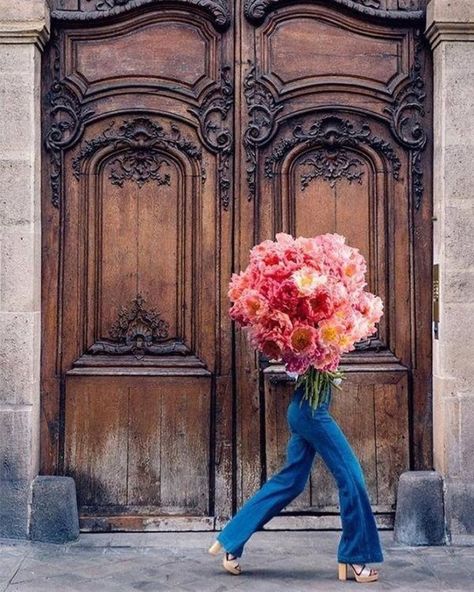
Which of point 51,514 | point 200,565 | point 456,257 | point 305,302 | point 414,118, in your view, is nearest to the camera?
point 305,302

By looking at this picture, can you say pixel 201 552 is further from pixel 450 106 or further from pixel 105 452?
pixel 450 106

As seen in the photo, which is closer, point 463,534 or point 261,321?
point 261,321

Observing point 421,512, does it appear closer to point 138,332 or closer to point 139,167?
point 138,332

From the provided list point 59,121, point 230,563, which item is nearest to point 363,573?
point 230,563

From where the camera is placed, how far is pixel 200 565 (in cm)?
583

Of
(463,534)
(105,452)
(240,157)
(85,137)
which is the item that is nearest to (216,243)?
(240,157)

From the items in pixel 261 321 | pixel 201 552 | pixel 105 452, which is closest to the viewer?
pixel 261 321

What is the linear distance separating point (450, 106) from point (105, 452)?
10.9ft

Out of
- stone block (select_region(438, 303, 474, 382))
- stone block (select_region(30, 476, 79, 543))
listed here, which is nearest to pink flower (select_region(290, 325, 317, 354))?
stone block (select_region(438, 303, 474, 382))

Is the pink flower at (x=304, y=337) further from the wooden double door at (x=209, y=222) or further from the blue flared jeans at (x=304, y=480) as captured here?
the wooden double door at (x=209, y=222)

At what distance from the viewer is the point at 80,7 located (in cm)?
663

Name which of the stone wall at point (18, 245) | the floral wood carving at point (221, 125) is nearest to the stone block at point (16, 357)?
the stone wall at point (18, 245)

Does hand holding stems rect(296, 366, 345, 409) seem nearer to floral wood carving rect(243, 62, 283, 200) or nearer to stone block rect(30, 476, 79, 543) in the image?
floral wood carving rect(243, 62, 283, 200)

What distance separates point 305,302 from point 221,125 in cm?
196
